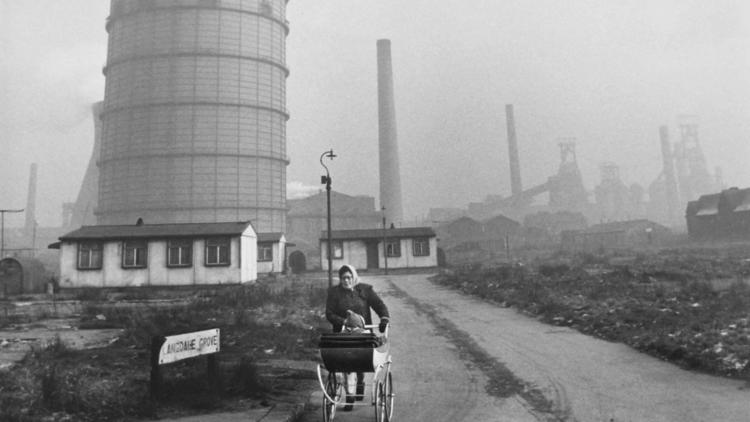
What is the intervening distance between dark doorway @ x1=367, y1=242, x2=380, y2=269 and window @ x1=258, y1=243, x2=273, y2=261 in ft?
26.5

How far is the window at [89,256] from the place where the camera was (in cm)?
2367

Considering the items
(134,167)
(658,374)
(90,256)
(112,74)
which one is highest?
(112,74)

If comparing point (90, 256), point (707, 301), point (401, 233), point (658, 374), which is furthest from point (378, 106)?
point (658, 374)

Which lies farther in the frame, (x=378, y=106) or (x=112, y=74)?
(x=378, y=106)

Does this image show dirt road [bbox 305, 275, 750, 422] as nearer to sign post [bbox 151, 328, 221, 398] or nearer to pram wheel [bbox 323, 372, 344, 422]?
pram wheel [bbox 323, 372, 344, 422]

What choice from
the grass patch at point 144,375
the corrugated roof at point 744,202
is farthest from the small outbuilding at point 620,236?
the grass patch at point 144,375

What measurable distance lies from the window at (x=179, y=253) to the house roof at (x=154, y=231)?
0.54 metres

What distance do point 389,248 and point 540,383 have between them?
31.9 meters

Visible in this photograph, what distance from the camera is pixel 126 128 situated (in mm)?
41312

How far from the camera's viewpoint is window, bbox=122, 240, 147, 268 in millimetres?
23641

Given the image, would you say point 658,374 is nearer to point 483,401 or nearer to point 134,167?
point 483,401

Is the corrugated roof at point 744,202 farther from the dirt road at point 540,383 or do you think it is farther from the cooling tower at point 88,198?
the cooling tower at point 88,198

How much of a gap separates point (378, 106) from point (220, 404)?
54.3 m

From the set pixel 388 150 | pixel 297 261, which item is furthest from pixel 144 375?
pixel 388 150
